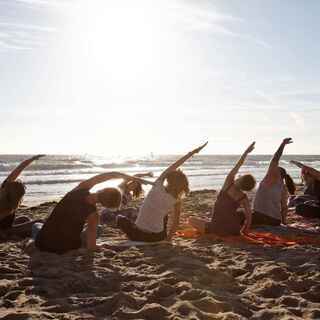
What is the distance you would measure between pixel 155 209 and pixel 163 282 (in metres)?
2.30

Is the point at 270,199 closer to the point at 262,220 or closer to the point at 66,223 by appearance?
the point at 262,220

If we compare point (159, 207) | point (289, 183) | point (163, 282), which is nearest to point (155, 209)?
point (159, 207)

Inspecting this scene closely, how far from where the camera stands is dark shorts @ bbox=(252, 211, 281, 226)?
29.6 feet

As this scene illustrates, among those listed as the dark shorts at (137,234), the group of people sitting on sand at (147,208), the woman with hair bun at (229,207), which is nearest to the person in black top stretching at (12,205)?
the group of people sitting on sand at (147,208)

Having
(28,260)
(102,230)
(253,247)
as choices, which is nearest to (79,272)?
(28,260)

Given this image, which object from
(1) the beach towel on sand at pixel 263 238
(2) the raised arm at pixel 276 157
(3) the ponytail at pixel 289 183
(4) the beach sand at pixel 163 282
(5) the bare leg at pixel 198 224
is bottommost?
(4) the beach sand at pixel 163 282

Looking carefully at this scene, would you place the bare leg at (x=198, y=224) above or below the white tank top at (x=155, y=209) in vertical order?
below

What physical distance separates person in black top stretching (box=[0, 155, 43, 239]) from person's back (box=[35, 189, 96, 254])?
2.90 ft

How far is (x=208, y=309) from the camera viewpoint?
4.34 metres

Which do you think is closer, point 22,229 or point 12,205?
point 12,205

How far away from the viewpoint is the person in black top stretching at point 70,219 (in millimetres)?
6348

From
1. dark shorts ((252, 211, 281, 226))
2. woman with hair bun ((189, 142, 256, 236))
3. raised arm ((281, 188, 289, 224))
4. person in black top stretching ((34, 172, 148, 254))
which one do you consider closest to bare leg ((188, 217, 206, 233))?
woman with hair bun ((189, 142, 256, 236))

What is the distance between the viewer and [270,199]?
29.3 feet

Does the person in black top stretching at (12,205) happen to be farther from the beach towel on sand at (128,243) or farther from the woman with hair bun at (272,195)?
the woman with hair bun at (272,195)
